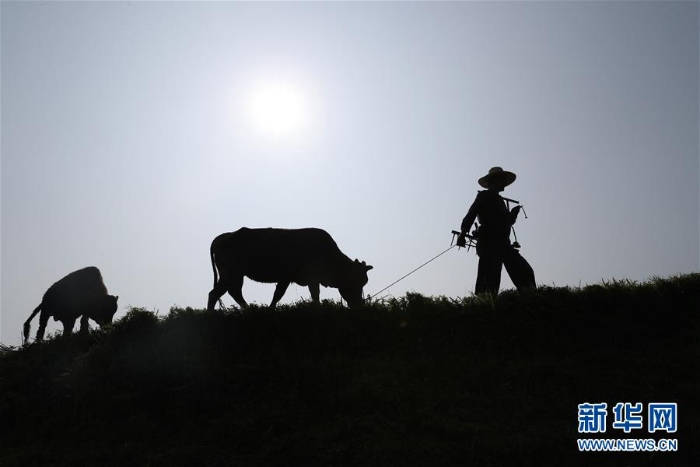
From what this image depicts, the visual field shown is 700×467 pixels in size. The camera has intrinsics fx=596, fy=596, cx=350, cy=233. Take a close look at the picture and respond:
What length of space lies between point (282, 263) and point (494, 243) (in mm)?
6428

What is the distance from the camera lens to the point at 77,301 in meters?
18.5

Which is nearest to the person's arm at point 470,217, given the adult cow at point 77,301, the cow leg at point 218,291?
the cow leg at point 218,291

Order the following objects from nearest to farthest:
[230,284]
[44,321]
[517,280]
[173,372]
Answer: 1. [173,372]
2. [517,280]
3. [230,284]
4. [44,321]

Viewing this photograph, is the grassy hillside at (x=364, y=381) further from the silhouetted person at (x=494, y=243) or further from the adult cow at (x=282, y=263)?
the adult cow at (x=282, y=263)

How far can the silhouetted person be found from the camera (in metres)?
11.1

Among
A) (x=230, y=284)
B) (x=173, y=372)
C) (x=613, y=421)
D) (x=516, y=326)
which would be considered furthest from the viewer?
(x=230, y=284)

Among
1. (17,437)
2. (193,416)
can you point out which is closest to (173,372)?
(193,416)

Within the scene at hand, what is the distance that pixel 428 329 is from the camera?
341 inches

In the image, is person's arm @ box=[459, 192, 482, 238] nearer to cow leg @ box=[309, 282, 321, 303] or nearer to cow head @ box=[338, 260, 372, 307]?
cow head @ box=[338, 260, 372, 307]

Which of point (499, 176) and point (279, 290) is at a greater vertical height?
point (499, 176)

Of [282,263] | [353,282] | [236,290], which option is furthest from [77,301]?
[353,282]

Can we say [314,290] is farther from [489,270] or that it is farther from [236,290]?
[489,270]

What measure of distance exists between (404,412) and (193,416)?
7.95 ft

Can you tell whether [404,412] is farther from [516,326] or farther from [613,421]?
[516,326]
